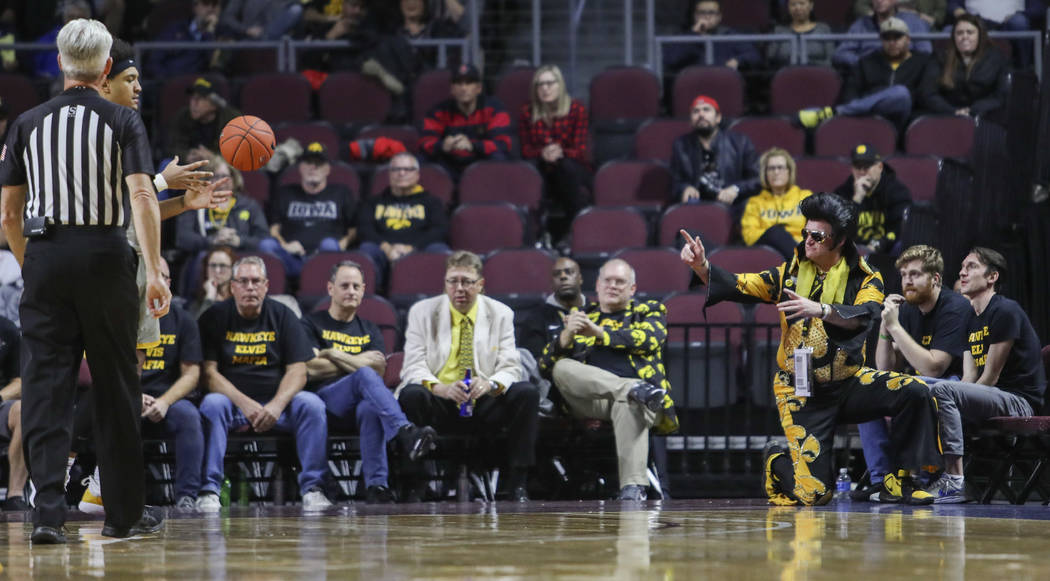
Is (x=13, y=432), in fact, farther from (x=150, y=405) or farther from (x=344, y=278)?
(x=344, y=278)

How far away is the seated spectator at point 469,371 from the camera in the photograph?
806cm

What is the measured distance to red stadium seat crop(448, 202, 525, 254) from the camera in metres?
10.1

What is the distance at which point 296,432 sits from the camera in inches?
314

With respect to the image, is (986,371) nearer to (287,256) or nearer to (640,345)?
(640,345)

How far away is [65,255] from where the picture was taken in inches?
187

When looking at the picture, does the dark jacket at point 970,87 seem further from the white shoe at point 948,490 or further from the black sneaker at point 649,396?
the white shoe at point 948,490

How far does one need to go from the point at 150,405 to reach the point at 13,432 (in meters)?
0.77

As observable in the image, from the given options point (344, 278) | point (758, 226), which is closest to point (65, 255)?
point (344, 278)

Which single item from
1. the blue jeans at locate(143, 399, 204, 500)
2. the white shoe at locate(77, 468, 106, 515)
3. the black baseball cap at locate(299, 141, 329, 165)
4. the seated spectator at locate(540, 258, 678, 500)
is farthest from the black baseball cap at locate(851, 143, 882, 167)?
the white shoe at locate(77, 468, 106, 515)

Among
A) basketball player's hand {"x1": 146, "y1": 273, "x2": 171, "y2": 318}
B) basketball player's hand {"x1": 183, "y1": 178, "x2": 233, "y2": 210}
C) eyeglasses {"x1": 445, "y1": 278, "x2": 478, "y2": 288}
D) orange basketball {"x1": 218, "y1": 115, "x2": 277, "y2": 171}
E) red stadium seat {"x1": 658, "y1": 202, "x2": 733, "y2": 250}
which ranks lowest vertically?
basketball player's hand {"x1": 146, "y1": 273, "x2": 171, "y2": 318}

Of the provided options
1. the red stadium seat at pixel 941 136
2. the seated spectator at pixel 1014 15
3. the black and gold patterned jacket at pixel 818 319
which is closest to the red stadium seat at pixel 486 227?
the red stadium seat at pixel 941 136

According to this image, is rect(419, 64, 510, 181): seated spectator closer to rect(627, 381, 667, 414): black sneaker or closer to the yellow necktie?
the yellow necktie

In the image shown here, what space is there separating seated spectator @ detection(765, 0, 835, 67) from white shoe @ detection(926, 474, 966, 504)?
5.90 metres

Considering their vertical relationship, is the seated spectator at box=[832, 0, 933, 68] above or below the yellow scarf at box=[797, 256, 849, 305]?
above
